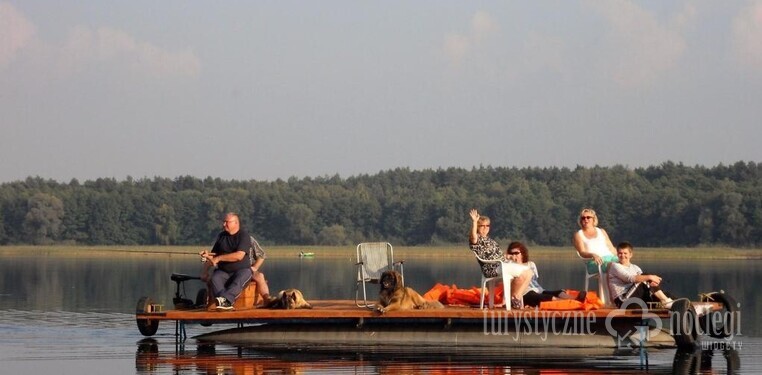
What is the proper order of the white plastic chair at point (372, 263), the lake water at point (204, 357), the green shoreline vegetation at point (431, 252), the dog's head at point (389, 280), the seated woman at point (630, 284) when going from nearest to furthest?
the lake water at point (204, 357), the seated woman at point (630, 284), the dog's head at point (389, 280), the white plastic chair at point (372, 263), the green shoreline vegetation at point (431, 252)

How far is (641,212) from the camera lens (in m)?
101

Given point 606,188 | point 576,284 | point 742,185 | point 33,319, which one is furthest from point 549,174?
point 33,319

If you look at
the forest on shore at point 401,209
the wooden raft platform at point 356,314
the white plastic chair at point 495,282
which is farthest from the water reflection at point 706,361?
the forest on shore at point 401,209

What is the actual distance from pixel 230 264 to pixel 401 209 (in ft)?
318

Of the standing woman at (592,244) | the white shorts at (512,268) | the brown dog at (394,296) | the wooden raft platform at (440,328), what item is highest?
the standing woman at (592,244)

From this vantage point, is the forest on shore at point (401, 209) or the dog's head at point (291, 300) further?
the forest on shore at point (401, 209)

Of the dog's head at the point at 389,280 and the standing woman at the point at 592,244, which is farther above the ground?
the standing woman at the point at 592,244

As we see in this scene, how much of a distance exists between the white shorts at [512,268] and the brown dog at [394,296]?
1174 mm

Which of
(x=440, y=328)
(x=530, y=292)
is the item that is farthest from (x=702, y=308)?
(x=440, y=328)

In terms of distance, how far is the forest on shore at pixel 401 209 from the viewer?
3922 inches

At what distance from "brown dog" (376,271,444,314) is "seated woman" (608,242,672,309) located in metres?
2.44

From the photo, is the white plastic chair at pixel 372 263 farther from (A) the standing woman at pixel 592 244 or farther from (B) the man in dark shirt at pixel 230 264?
(A) the standing woman at pixel 592 244

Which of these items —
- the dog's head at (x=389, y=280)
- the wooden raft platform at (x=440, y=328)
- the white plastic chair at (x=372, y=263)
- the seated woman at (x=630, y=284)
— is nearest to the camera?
the seated woman at (x=630, y=284)

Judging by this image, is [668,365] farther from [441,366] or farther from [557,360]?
[441,366]
